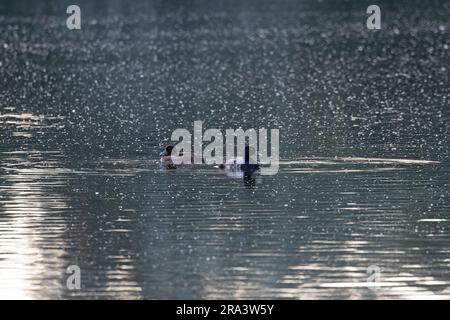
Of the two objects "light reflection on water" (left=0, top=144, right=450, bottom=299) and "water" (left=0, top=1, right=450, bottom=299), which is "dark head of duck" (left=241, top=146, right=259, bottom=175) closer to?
"water" (left=0, top=1, right=450, bottom=299)

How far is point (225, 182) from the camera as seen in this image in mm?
31312

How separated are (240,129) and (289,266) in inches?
725

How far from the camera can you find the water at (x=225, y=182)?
2277 centimetres

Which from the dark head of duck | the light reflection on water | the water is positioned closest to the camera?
the light reflection on water

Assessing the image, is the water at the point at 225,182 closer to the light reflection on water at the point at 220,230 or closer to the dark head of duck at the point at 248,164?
the light reflection on water at the point at 220,230

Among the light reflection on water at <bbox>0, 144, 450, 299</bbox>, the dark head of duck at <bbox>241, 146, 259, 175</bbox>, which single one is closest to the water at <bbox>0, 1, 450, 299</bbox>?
the light reflection on water at <bbox>0, 144, 450, 299</bbox>

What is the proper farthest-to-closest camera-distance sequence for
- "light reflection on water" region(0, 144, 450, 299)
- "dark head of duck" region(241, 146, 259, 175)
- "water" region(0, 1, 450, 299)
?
"dark head of duck" region(241, 146, 259, 175) → "water" region(0, 1, 450, 299) → "light reflection on water" region(0, 144, 450, 299)

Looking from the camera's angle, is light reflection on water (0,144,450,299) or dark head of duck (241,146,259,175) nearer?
light reflection on water (0,144,450,299)

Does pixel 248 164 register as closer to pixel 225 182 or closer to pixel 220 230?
pixel 225 182

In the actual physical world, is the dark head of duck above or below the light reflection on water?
above

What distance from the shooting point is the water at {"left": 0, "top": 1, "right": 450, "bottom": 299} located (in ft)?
74.7

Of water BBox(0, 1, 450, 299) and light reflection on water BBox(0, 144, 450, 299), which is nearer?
light reflection on water BBox(0, 144, 450, 299)

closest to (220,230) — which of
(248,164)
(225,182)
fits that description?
(225,182)
